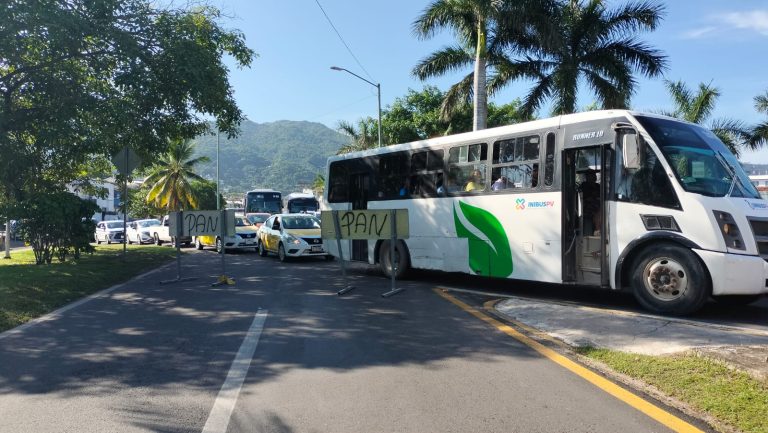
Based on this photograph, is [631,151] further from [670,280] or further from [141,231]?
[141,231]

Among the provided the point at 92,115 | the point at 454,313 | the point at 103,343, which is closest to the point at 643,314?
the point at 454,313

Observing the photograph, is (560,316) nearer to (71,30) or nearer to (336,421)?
(336,421)

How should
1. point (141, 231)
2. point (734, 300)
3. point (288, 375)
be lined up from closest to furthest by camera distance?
1. point (288, 375)
2. point (734, 300)
3. point (141, 231)

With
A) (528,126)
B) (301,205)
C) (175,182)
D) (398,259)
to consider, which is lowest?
(398,259)

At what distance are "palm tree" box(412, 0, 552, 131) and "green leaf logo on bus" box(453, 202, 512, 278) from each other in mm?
9279

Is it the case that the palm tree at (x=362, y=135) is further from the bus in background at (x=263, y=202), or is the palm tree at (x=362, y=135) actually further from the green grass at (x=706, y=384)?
the green grass at (x=706, y=384)

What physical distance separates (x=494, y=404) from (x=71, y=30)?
455 inches

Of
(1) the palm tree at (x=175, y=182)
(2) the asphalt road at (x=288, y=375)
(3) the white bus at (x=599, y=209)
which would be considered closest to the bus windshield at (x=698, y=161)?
(3) the white bus at (x=599, y=209)

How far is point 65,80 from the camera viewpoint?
44.4ft

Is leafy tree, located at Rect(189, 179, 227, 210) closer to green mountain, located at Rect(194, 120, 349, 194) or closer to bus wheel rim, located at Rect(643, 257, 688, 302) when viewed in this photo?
green mountain, located at Rect(194, 120, 349, 194)

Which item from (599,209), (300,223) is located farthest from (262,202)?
(599,209)

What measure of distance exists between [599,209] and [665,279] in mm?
1553

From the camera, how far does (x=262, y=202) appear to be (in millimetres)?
40406

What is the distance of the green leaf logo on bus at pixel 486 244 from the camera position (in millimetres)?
10305
